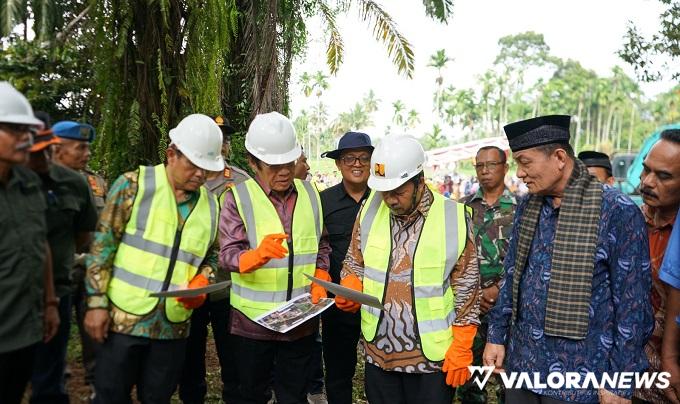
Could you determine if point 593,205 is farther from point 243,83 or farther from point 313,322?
point 243,83

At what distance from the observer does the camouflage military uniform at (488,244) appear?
158 inches

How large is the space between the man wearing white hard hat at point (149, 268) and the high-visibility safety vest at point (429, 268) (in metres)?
0.84

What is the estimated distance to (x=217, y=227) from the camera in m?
3.16

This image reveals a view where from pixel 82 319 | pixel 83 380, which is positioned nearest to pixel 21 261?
pixel 82 319

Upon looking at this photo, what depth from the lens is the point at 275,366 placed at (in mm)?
3438

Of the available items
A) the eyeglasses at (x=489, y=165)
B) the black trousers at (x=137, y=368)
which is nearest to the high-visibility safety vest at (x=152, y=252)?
the black trousers at (x=137, y=368)

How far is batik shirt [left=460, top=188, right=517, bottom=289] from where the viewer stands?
4.02 meters

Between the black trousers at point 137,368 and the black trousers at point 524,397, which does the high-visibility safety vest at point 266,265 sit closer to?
the black trousers at point 137,368

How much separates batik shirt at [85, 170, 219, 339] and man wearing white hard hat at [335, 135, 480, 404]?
98 centimetres

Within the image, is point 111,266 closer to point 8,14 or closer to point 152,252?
point 152,252

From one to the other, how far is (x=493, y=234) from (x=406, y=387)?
1.47 metres

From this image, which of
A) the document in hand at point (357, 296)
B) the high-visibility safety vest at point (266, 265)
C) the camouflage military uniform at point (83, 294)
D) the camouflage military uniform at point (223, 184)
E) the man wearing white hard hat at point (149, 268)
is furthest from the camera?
the camouflage military uniform at point (223, 184)

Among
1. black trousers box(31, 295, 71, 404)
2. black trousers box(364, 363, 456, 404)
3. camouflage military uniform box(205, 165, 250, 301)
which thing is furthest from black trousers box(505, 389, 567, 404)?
black trousers box(31, 295, 71, 404)

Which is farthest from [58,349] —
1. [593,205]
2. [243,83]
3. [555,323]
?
[243,83]
